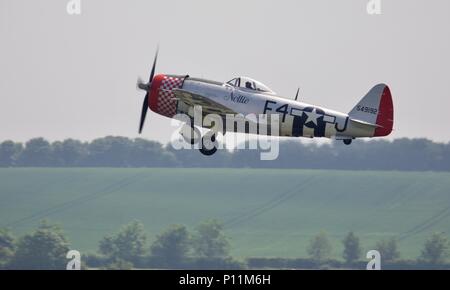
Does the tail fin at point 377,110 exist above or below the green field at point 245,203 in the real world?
below

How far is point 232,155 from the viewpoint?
3580 inches

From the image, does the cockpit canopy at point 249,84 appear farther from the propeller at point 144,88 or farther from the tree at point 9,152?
the tree at point 9,152

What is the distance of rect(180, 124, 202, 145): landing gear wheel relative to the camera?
97.7 feet

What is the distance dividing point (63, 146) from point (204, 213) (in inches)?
1204

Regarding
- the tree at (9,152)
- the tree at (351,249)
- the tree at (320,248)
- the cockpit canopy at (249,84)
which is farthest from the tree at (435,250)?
the tree at (9,152)

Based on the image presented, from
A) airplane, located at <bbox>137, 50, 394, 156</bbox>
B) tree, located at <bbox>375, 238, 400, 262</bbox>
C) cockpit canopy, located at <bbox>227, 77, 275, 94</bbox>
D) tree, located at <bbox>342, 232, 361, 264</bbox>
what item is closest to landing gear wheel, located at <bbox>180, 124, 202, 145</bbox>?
airplane, located at <bbox>137, 50, 394, 156</bbox>

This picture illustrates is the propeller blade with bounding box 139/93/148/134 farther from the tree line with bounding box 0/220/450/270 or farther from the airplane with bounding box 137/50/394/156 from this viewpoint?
the tree line with bounding box 0/220/450/270

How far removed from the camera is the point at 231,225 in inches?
2630

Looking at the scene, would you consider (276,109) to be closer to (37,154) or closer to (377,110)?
(377,110)

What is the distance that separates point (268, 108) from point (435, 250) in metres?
33.9

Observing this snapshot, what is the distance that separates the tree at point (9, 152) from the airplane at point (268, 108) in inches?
2600

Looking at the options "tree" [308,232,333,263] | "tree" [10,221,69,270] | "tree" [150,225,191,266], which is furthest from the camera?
"tree" [308,232,333,263]

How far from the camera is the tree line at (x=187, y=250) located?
5672 cm
